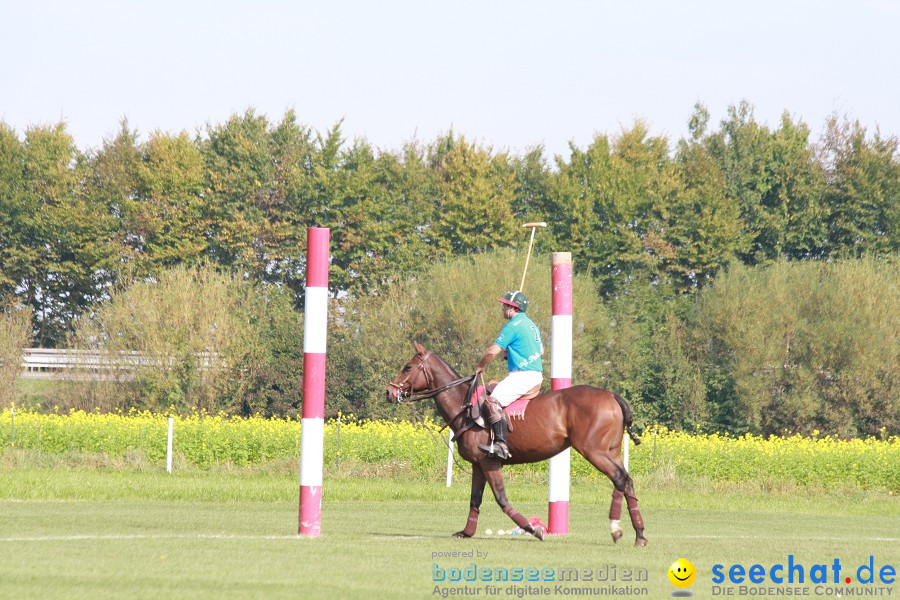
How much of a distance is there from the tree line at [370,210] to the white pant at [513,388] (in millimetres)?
42774

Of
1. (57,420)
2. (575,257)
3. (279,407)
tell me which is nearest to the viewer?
(57,420)

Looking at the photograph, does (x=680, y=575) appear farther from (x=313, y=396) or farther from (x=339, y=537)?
(x=313, y=396)

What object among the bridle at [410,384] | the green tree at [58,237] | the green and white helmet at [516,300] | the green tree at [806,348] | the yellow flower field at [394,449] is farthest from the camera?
the green tree at [58,237]

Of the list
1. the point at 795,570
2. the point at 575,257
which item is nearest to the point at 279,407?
the point at 575,257

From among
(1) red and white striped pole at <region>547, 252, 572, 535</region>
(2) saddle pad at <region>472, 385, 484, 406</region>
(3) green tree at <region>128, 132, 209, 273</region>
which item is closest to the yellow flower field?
(1) red and white striped pole at <region>547, 252, 572, 535</region>

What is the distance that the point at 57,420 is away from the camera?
36.4 meters

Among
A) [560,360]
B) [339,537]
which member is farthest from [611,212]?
[339,537]

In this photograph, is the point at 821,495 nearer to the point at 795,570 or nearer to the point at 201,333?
the point at 795,570

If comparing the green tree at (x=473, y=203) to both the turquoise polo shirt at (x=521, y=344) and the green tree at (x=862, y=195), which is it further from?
the turquoise polo shirt at (x=521, y=344)

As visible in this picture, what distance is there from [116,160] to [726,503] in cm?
4092

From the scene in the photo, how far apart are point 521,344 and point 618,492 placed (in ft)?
6.00

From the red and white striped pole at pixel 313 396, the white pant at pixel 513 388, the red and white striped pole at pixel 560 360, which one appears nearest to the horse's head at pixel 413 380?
the white pant at pixel 513 388

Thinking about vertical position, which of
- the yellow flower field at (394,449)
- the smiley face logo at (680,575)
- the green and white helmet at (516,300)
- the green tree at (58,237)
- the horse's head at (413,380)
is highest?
the green tree at (58,237)

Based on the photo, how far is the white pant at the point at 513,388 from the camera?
14102 millimetres
